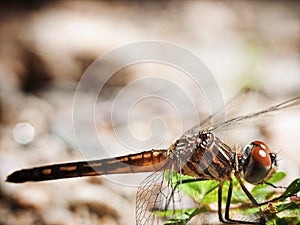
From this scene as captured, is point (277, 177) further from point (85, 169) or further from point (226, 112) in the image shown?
point (85, 169)

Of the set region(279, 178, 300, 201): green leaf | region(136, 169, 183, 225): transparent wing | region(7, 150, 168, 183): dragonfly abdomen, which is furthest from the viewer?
region(7, 150, 168, 183): dragonfly abdomen

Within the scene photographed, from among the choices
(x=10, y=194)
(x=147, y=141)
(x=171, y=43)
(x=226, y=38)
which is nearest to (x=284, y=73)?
(x=226, y=38)

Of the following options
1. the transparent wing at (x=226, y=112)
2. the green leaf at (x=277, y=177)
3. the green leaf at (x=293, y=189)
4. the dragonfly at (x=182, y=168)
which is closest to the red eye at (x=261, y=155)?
the dragonfly at (x=182, y=168)

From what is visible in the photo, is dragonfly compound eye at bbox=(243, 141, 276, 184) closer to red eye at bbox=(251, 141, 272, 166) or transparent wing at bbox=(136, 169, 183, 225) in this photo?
red eye at bbox=(251, 141, 272, 166)

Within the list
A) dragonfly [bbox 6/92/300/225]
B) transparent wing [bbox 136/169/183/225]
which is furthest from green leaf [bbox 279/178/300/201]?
transparent wing [bbox 136/169/183/225]

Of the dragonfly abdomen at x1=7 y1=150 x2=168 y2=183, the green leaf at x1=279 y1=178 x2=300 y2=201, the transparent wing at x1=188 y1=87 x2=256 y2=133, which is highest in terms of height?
the transparent wing at x1=188 y1=87 x2=256 y2=133

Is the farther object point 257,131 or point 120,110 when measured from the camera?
point 120,110

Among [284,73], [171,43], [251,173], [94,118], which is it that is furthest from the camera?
[171,43]

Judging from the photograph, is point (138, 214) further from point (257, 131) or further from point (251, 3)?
point (251, 3)
